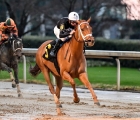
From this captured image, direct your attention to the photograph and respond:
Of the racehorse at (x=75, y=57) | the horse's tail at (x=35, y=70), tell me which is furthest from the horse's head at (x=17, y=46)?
the racehorse at (x=75, y=57)

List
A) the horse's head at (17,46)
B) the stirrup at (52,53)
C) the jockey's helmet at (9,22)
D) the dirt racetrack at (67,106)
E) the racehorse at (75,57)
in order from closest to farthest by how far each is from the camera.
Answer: the dirt racetrack at (67,106) < the racehorse at (75,57) < the stirrup at (52,53) < the jockey's helmet at (9,22) < the horse's head at (17,46)

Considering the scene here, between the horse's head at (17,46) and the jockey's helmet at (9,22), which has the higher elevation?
the jockey's helmet at (9,22)

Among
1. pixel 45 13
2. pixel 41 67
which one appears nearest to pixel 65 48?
pixel 41 67

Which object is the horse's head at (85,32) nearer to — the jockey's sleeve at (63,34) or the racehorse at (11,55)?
the jockey's sleeve at (63,34)

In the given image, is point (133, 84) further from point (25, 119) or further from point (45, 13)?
point (45, 13)

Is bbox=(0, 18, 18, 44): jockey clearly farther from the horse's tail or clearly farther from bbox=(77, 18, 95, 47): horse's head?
bbox=(77, 18, 95, 47): horse's head

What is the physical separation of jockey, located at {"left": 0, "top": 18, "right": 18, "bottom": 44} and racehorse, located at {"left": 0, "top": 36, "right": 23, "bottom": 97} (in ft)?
0.41

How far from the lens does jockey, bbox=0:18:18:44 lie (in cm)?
1653

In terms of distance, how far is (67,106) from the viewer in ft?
45.3

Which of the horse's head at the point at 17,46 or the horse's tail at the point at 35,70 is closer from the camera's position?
the horse's tail at the point at 35,70

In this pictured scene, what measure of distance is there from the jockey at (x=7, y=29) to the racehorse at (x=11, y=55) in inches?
5.0

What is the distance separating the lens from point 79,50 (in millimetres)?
12398

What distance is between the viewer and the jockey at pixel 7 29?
54.2 ft

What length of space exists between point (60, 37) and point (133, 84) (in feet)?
23.0
